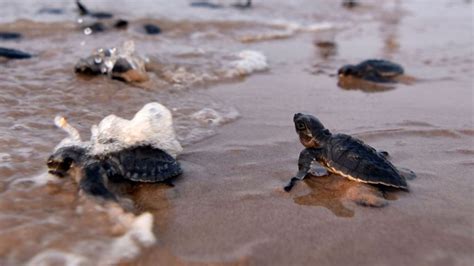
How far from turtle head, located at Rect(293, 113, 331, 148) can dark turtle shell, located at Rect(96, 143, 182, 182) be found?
1075 mm

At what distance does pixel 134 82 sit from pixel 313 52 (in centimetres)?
412

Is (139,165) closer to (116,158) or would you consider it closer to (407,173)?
(116,158)

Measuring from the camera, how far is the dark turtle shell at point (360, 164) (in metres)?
3.16

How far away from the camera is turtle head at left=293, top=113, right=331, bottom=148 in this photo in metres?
3.59

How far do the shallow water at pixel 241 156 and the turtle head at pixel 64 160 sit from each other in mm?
103

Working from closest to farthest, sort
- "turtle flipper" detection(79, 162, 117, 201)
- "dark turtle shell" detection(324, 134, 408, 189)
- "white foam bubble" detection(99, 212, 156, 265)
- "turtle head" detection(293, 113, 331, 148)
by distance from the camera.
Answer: "white foam bubble" detection(99, 212, 156, 265) → "turtle flipper" detection(79, 162, 117, 201) → "dark turtle shell" detection(324, 134, 408, 189) → "turtle head" detection(293, 113, 331, 148)

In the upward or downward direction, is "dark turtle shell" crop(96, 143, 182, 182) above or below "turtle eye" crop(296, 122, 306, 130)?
below

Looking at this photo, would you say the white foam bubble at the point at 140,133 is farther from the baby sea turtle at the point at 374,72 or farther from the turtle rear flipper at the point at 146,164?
the baby sea turtle at the point at 374,72

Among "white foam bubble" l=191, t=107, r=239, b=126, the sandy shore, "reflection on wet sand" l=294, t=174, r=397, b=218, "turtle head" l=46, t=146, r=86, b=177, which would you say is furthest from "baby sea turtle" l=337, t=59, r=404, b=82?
"turtle head" l=46, t=146, r=86, b=177

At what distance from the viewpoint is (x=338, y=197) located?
317 cm

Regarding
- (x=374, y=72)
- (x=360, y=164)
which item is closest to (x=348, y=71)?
(x=374, y=72)

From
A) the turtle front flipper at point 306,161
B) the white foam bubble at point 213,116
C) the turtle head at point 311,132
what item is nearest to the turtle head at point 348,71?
the white foam bubble at point 213,116

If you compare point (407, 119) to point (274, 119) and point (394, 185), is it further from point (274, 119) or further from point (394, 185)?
point (394, 185)

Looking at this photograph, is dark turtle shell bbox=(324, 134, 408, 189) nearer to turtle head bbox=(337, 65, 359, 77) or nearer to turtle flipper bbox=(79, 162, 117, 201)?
turtle flipper bbox=(79, 162, 117, 201)
